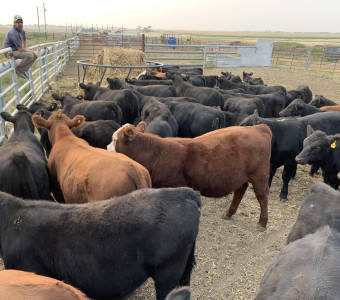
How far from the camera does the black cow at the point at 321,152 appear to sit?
5.02 m

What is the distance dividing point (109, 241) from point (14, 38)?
763 cm

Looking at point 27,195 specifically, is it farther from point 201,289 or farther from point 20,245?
point 201,289

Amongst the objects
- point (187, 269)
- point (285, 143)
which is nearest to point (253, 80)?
→ point (285, 143)

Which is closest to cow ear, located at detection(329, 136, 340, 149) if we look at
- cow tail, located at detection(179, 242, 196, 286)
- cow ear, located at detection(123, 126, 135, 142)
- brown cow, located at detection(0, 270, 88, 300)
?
cow ear, located at detection(123, 126, 135, 142)

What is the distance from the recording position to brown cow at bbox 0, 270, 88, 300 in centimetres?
148

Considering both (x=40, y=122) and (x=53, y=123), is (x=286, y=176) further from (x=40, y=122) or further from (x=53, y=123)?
(x=40, y=122)

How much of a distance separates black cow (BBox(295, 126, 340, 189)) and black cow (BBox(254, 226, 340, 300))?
2.81 metres

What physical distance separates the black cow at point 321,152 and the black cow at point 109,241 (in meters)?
3.31

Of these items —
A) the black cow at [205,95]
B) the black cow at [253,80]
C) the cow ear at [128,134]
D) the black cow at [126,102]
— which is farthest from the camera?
the black cow at [253,80]

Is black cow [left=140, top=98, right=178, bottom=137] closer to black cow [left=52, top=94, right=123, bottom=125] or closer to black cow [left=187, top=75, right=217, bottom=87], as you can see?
black cow [left=52, top=94, right=123, bottom=125]

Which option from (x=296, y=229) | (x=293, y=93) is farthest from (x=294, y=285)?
(x=293, y=93)

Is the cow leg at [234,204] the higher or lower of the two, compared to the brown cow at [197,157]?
lower

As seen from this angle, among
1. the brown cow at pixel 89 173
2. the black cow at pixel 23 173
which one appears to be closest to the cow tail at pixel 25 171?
the black cow at pixel 23 173

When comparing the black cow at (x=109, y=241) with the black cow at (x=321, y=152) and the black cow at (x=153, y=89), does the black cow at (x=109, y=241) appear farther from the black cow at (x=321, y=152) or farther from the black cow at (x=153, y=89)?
the black cow at (x=153, y=89)
